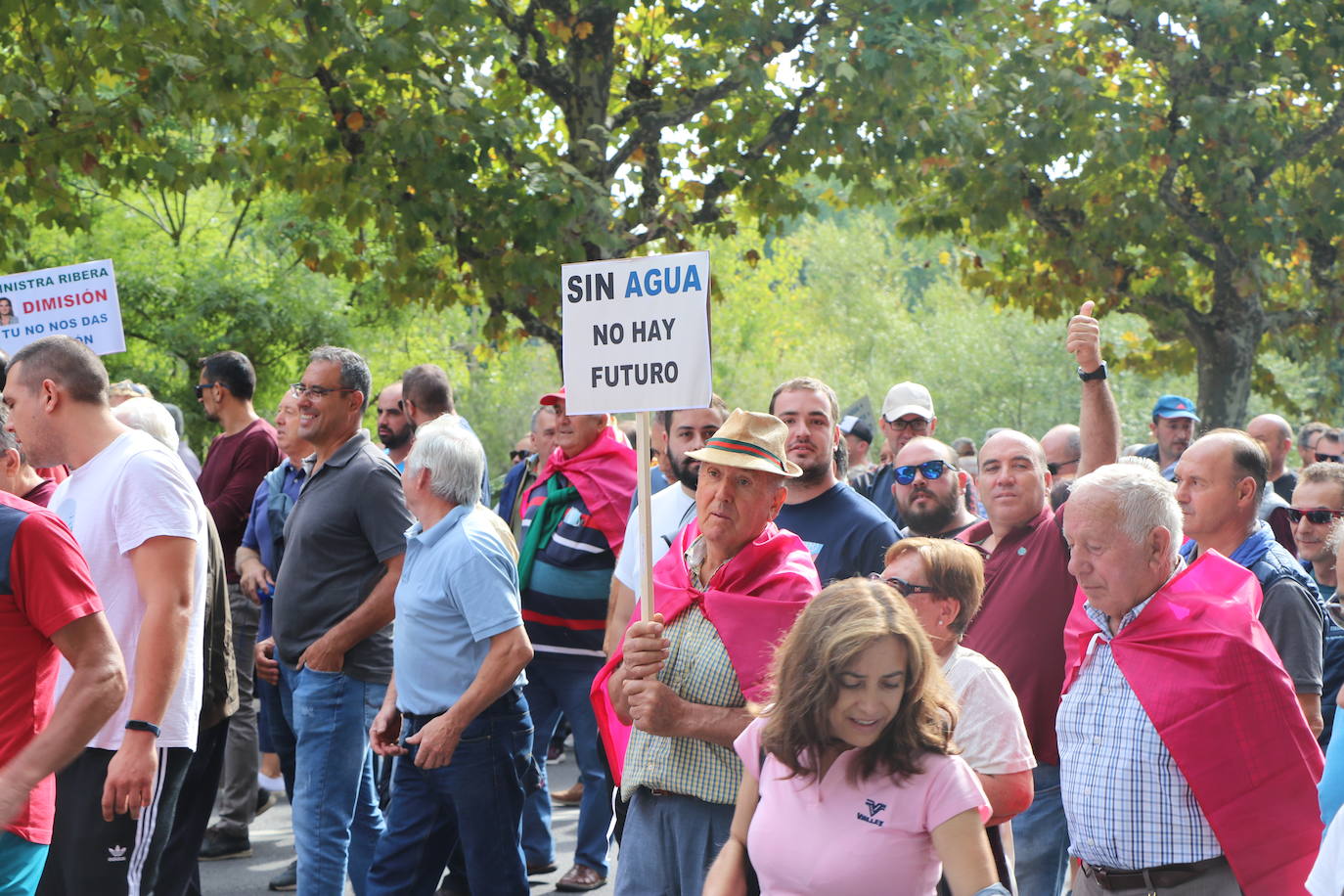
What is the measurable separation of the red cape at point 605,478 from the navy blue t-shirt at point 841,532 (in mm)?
1916

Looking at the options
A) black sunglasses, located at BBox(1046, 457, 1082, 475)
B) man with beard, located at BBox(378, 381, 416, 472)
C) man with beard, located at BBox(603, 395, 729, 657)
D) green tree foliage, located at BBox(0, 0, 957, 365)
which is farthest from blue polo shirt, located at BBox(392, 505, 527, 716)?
green tree foliage, located at BBox(0, 0, 957, 365)

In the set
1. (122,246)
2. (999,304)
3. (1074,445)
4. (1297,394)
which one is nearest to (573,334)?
(1074,445)

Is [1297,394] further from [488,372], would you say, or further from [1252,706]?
[1252,706]

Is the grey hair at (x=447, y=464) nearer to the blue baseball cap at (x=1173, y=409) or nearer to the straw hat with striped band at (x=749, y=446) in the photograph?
the straw hat with striped band at (x=749, y=446)

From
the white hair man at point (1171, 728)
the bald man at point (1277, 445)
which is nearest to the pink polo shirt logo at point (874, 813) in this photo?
the white hair man at point (1171, 728)

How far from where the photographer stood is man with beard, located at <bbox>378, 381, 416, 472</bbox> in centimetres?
855

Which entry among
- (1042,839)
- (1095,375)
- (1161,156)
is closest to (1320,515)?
(1095,375)

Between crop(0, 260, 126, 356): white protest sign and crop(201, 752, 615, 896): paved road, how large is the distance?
111 inches

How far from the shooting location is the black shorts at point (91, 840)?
4.24 meters

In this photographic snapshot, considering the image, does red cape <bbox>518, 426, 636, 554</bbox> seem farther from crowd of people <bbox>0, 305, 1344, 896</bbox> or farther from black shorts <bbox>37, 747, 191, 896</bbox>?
black shorts <bbox>37, 747, 191, 896</bbox>

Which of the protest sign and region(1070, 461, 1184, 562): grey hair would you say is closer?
region(1070, 461, 1184, 562): grey hair

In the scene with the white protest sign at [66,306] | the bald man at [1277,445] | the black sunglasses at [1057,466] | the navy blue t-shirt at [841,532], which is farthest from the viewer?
the bald man at [1277,445]

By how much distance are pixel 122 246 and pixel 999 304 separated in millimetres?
12442

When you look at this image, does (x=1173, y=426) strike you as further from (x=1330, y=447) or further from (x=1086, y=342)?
(x=1086, y=342)
